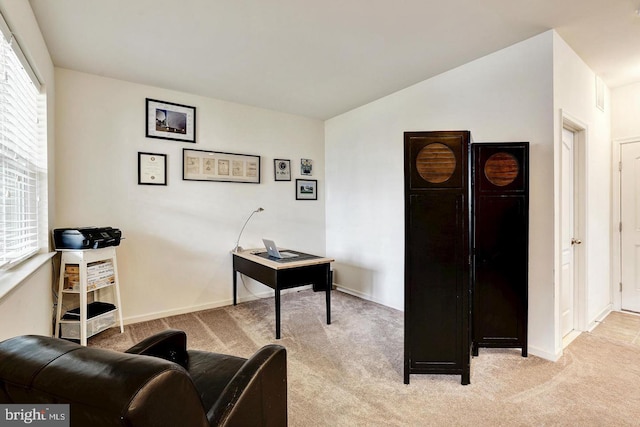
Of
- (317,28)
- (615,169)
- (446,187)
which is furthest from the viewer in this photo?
(615,169)

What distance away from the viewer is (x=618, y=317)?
3348 millimetres

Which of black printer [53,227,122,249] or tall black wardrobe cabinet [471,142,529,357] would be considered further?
black printer [53,227,122,249]

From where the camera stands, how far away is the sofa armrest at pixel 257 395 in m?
1.10

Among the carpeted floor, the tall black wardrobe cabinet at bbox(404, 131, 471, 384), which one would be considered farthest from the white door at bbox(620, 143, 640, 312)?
Result: the tall black wardrobe cabinet at bbox(404, 131, 471, 384)

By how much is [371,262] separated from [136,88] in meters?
3.36

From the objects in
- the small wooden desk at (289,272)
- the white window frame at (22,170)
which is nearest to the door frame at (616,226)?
the small wooden desk at (289,272)

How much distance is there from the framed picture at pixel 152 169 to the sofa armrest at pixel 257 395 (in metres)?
2.78

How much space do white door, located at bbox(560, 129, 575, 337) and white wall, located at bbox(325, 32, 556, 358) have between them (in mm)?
544

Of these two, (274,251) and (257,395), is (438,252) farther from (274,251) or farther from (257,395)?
(274,251)

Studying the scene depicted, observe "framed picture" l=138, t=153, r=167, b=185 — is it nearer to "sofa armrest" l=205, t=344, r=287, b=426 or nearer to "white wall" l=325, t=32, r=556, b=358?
"white wall" l=325, t=32, r=556, b=358

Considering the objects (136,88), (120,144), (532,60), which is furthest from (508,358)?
(136,88)

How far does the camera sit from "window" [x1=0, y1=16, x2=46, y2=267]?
5.74ft

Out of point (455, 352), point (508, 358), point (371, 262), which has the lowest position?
point (508, 358)

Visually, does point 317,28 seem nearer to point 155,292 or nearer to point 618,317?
point 155,292
